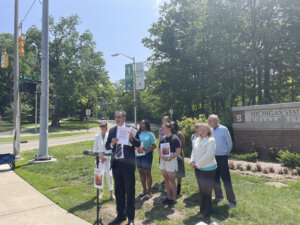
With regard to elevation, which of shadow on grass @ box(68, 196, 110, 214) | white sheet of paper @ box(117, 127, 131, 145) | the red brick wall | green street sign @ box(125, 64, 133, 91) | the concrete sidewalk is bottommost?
the concrete sidewalk

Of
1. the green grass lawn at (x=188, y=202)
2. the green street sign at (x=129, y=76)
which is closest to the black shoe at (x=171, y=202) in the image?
the green grass lawn at (x=188, y=202)

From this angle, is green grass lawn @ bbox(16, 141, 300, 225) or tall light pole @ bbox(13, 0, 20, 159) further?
tall light pole @ bbox(13, 0, 20, 159)

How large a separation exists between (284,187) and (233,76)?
1889 centimetres

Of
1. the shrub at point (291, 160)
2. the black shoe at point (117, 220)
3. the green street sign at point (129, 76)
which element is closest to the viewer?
the black shoe at point (117, 220)

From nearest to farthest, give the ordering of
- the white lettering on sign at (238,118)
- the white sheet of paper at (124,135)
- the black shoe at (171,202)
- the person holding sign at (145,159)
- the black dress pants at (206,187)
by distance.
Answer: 1. the white sheet of paper at (124,135)
2. the black dress pants at (206,187)
3. the black shoe at (171,202)
4. the person holding sign at (145,159)
5. the white lettering on sign at (238,118)

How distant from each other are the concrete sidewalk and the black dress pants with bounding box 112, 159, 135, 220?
714 mm

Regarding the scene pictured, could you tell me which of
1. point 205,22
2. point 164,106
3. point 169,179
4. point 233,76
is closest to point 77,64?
point 164,106

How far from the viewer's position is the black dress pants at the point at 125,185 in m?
4.01

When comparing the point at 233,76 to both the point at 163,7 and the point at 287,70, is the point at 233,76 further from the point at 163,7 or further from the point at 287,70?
the point at 163,7

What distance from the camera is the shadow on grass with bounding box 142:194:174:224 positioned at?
167 inches

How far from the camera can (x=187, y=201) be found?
5.05 meters

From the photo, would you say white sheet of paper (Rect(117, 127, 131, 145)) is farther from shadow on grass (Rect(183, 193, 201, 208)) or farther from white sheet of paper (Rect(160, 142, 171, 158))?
shadow on grass (Rect(183, 193, 201, 208))

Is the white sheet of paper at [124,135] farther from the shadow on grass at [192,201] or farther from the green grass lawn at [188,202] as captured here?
the shadow on grass at [192,201]

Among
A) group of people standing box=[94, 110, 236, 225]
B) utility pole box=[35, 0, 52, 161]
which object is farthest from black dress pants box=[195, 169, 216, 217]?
utility pole box=[35, 0, 52, 161]
